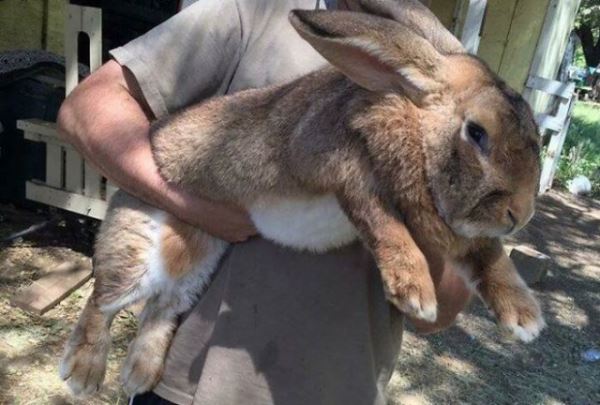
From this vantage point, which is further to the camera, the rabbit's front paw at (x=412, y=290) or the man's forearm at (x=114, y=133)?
the man's forearm at (x=114, y=133)

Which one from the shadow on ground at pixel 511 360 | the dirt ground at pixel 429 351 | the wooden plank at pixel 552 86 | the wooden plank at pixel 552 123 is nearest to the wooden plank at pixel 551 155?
the wooden plank at pixel 552 123

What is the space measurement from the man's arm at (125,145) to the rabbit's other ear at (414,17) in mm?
621

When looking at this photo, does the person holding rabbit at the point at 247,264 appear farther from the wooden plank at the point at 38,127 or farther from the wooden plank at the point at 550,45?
the wooden plank at the point at 550,45

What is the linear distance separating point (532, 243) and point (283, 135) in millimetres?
6000

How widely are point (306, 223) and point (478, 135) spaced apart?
1.60ft

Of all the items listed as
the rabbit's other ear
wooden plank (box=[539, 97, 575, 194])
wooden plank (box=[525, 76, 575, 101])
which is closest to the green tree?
wooden plank (box=[539, 97, 575, 194])

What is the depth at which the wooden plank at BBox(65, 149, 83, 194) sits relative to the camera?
4.69 m

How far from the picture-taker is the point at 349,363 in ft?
5.76

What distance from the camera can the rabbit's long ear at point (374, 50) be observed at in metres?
1.45

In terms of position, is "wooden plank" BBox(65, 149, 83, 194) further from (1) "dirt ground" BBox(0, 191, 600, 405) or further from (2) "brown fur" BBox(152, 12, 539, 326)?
(2) "brown fur" BBox(152, 12, 539, 326)

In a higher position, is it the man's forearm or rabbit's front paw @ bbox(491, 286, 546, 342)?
the man's forearm

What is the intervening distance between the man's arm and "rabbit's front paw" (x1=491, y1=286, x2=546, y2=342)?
0.66m

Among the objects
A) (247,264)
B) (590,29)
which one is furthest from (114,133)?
(590,29)

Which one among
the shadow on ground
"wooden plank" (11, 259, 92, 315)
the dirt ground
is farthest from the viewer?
the shadow on ground
